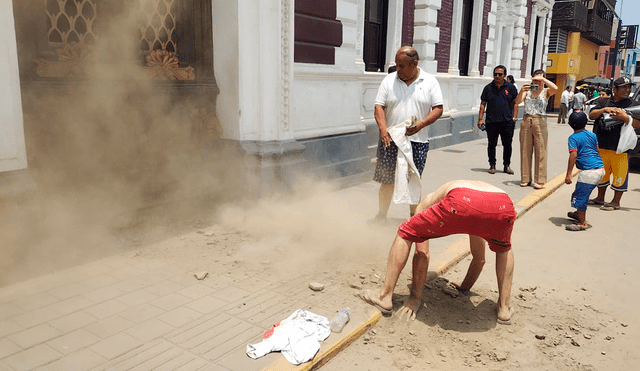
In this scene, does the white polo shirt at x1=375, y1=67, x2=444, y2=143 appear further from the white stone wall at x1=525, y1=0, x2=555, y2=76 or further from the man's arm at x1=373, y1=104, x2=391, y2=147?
the white stone wall at x1=525, y1=0, x2=555, y2=76

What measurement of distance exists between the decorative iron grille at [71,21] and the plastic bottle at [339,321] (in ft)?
13.1

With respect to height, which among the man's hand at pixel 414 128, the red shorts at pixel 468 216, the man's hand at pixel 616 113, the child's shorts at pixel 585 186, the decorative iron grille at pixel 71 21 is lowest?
the child's shorts at pixel 585 186

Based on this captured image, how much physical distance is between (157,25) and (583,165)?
5642mm

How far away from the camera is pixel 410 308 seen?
12.2 feet

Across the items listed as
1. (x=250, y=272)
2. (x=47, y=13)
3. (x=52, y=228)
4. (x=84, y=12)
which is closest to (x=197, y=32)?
(x=84, y=12)

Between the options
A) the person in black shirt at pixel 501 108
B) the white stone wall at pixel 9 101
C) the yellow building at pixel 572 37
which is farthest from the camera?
the yellow building at pixel 572 37

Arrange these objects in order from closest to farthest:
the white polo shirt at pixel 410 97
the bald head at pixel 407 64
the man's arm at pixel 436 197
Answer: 1. the man's arm at pixel 436 197
2. the bald head at pixel 407 64
3. the white polo shirt at pixel 410 97

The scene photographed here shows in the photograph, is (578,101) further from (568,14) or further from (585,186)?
→ (585,186)

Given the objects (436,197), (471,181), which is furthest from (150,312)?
(471,181)

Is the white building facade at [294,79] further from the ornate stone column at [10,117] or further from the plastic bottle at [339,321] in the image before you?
the plastic bottle at [339,321]

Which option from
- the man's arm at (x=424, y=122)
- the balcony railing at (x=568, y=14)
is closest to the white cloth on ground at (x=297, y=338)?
the man's arm at (x=424, y=122)

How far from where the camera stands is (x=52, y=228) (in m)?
4.73

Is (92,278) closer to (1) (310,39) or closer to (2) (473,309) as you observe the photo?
(2) (473,309)

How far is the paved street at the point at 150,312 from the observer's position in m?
3.01
